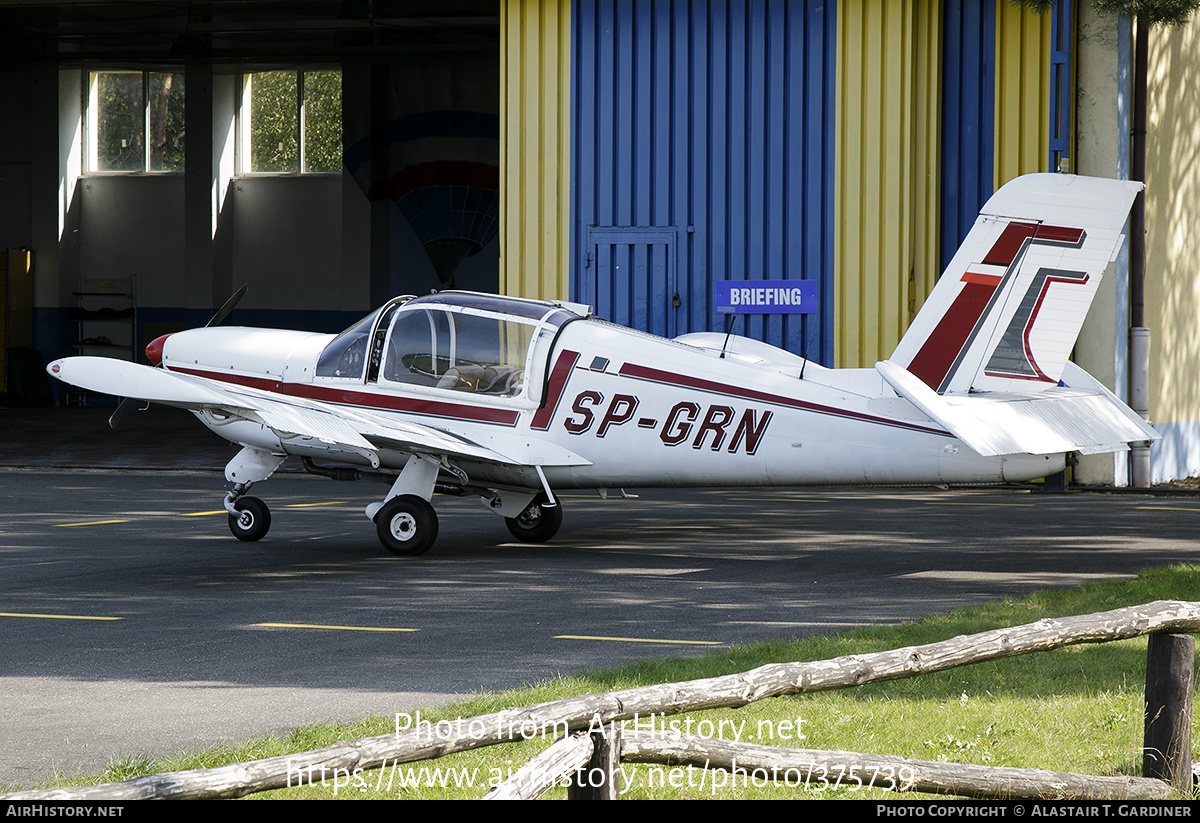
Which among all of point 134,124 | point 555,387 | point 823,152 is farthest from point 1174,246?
point 134,124

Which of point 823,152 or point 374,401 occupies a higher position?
point 823,152

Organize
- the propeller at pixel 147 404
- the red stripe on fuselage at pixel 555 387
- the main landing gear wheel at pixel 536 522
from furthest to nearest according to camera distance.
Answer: the main landing gear wheel at pixel 536 522, the propeller at pixel 147 404, the red stripe on fuselage at pixel 555 387

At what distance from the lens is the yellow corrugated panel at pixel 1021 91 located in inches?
766

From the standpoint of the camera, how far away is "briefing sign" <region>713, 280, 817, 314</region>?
20.1 metres

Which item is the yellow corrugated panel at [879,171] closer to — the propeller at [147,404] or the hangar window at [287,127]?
the propeller at [147,404]

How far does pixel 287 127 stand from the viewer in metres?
38.9

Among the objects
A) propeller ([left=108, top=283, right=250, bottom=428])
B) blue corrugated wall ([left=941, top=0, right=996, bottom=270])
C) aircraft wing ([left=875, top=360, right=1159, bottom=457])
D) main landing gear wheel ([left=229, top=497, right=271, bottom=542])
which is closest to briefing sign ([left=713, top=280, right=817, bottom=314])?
blue corrugated wall ([left=941, top=0, right=996, bottom=270])

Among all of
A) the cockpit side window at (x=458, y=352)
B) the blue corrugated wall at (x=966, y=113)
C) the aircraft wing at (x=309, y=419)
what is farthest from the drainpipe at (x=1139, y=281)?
the cockpit side window at (x=458, y=352)

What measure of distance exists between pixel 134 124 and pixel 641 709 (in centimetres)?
3845

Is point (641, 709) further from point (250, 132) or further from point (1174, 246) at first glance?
point (250, 132)

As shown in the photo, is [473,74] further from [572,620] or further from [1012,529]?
[572,620]

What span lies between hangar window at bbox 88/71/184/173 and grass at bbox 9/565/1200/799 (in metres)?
35.0

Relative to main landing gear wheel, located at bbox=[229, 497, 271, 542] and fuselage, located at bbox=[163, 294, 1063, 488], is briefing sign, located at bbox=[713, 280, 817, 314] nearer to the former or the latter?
fuselage, located at bbox=[163, 294, 1063, 488]

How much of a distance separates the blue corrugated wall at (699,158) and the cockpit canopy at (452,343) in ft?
24.9
